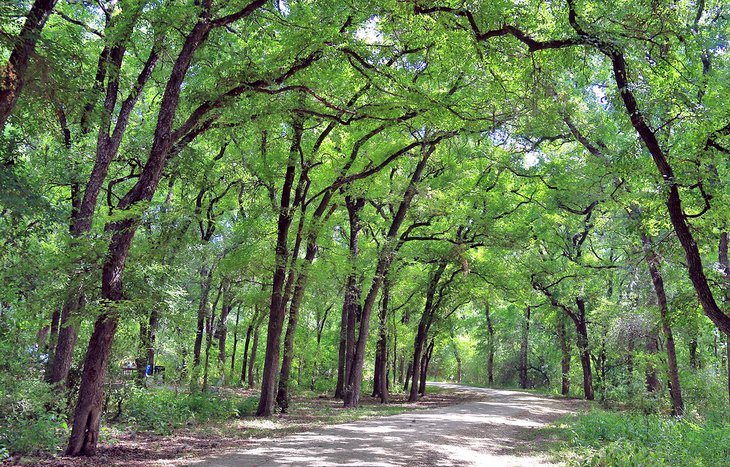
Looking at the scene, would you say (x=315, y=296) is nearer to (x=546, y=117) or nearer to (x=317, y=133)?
(x=317, y=133)

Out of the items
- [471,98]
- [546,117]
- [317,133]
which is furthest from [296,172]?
[546,117]

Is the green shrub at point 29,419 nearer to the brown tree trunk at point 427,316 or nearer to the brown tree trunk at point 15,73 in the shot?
the brown tree trunk at point 15,73

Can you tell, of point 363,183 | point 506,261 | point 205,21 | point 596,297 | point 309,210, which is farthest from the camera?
point 596,297

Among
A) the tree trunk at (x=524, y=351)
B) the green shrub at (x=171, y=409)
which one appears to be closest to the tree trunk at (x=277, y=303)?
the green shrub at (x=171, y=409)

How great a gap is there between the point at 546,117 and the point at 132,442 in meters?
11.4

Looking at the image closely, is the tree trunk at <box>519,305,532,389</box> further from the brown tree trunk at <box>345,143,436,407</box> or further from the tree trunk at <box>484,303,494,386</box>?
the brown tree trunk at <box>345,143,436,407</box>

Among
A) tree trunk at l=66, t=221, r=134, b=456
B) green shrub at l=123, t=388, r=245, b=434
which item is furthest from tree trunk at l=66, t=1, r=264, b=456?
green shrub at l=123, t=388, r=245, b=434

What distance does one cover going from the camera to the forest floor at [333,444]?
7906mm

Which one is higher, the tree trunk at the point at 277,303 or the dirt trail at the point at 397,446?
the tree trunk at the point at 277,303

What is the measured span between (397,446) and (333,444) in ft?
3.84

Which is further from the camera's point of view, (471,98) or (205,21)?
(471,98)

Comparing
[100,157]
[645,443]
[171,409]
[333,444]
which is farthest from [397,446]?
[100,157]

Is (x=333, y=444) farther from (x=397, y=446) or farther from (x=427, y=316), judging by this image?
(x=427, y=316)

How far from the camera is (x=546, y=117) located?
1251 cm
